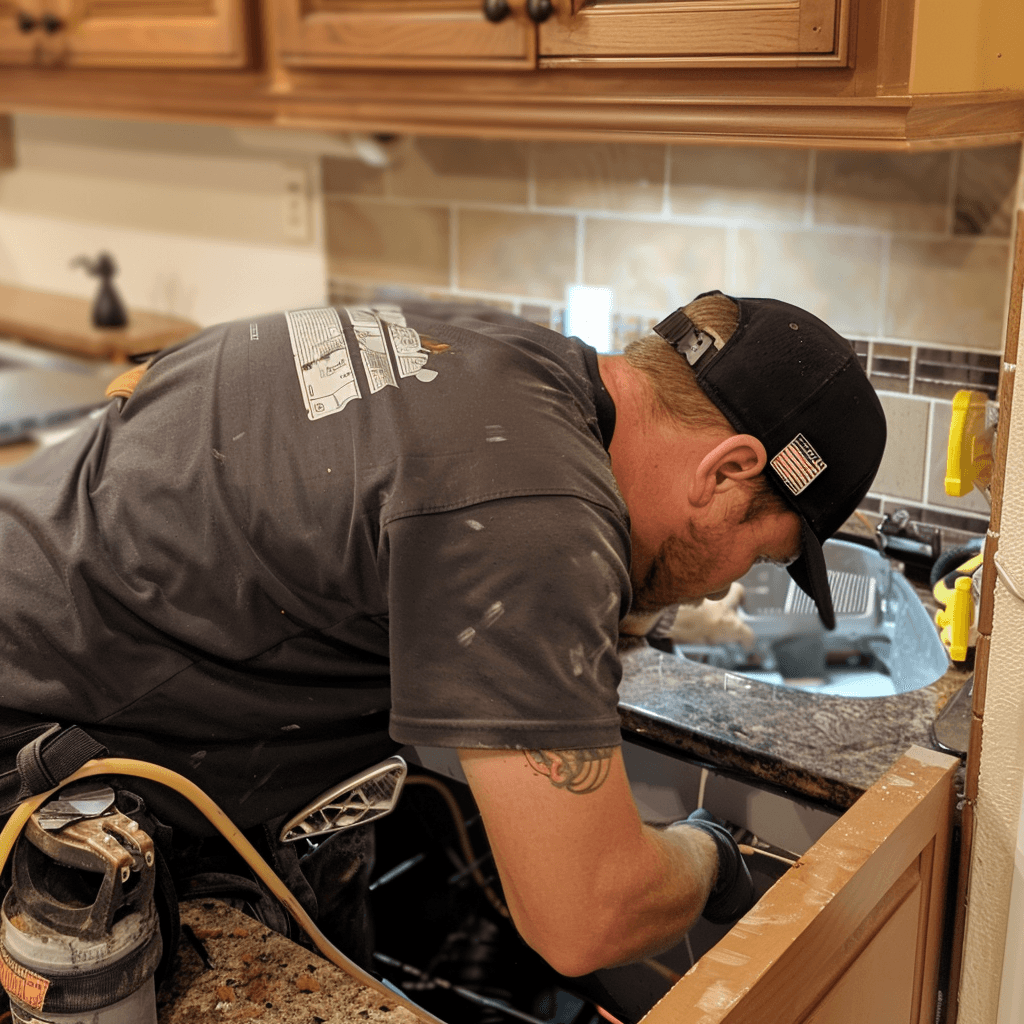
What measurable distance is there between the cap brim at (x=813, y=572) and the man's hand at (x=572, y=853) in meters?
0.29

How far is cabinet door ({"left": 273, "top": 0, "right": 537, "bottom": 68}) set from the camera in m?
1.22

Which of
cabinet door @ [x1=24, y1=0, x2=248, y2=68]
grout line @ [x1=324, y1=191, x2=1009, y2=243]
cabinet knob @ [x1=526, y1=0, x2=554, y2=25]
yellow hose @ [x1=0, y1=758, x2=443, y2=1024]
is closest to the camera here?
yellow hose @ [x1=0, y1=758, x2=443, y2=1024]

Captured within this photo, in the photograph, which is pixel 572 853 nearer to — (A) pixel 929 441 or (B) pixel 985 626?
(B) pixel 985 626

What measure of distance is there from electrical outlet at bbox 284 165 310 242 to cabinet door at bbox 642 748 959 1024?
148 cm

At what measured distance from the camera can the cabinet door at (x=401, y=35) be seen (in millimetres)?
1222

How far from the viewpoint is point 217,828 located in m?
0.88

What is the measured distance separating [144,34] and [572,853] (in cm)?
137

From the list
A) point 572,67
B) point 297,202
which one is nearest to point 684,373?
point 572,67

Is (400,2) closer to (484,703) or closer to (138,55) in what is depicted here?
(138,55)

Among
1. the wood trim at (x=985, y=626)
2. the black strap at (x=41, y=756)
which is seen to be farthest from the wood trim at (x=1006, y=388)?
the black strap at (x=41, y=756)

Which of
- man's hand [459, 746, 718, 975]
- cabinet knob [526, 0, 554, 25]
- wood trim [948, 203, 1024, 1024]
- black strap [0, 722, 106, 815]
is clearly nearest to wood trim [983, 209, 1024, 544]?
wood trim [948, 203, 1024, 1024]

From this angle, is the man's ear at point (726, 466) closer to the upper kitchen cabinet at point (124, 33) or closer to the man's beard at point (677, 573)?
the man's beard at point (677, 573)

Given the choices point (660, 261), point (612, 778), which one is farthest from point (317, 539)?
point (660, 261)

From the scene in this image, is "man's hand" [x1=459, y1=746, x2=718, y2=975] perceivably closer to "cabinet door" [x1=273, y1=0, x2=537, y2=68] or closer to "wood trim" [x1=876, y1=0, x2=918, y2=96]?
"wood trim" [x1=876, y1=0, x2=918, y2=96]
